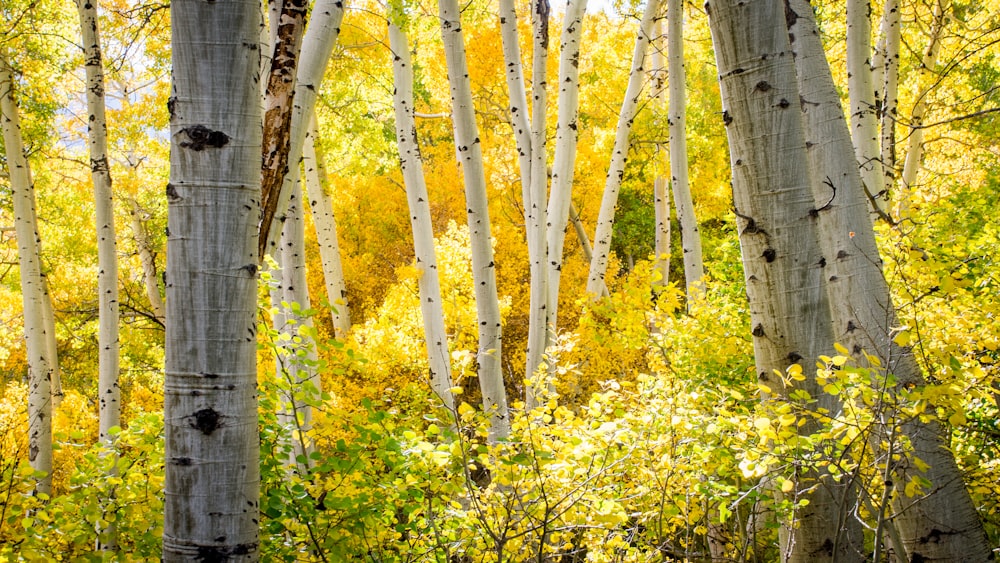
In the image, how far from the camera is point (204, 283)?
1.61 m

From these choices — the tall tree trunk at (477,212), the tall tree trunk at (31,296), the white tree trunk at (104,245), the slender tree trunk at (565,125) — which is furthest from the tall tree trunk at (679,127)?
the tall tree trunk at (31,296)

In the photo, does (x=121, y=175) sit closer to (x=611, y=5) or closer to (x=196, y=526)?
(x=611, y=5)

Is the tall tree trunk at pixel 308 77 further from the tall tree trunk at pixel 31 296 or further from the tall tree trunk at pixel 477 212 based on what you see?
the tall tree trunk at pixel 31 296

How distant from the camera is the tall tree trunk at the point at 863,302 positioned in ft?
8.18

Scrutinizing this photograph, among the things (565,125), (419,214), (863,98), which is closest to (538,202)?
(565,125)

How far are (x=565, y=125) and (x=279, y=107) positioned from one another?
4.88m

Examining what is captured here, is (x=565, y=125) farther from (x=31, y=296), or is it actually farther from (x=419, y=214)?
(x=31, y=296)

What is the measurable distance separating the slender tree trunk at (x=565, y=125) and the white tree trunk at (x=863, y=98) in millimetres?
2633

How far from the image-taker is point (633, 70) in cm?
834

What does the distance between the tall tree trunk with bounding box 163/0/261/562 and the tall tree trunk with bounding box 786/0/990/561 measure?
69.1 inches

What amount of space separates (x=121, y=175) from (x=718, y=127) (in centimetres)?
1340

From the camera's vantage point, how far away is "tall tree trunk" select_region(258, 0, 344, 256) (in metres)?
3.20

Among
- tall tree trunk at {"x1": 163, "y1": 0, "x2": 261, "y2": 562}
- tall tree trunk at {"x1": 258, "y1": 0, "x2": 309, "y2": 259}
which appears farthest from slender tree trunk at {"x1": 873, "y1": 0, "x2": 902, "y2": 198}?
tall tree trunk at {"x1": 163, "y1": 0, "x2": 261, "y2": 562}

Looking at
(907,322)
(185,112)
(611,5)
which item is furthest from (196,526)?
(611,5)
